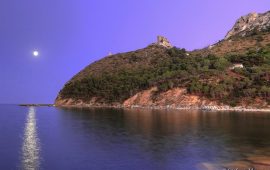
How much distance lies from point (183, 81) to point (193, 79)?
416cm

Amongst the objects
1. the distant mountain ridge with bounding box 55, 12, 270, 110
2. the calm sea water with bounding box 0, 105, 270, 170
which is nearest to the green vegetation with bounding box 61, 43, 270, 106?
the distant mountain ridge with bounding box 55, 12, 270, 110

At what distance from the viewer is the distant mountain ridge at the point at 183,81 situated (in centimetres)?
11925

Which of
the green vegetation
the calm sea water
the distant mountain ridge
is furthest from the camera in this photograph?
the green vegetation

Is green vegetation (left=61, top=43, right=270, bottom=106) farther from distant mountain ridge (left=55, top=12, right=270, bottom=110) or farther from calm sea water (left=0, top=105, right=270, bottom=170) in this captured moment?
calm sea water (left=0, top=105, right=270, bottom=170)

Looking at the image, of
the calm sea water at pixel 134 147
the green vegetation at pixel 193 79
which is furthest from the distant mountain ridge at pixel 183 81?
the calm sea water at pixel 134 147

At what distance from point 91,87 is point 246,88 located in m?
68.4

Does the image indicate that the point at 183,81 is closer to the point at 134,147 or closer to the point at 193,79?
the point at 193,79

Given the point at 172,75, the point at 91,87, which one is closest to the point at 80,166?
the point at 172,75

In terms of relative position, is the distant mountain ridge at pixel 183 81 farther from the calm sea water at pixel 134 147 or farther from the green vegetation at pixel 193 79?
the calm sea water at pixel 134 147

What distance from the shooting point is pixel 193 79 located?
130875 millimetres

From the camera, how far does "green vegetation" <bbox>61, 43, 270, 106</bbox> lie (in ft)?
393

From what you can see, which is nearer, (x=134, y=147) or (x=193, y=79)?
(x=134, y=147)

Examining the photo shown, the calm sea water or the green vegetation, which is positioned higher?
the green vegetation

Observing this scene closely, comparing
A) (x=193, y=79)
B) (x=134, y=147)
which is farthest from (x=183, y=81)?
(x=134, y=147)
